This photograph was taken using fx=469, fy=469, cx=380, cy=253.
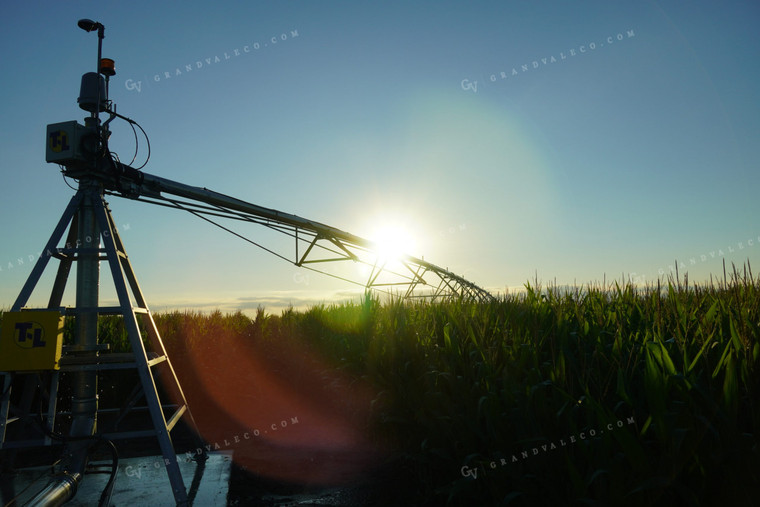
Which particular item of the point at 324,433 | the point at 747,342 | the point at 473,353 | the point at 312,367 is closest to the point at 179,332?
the point at 312,367

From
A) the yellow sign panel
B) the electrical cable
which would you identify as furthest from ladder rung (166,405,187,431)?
the yellow sign panel

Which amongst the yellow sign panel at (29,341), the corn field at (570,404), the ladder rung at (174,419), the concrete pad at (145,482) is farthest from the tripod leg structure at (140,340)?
the corn field at (570,404)

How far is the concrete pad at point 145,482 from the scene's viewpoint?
18.9 feet

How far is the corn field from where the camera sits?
3.22 metres

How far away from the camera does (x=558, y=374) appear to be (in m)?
4.41

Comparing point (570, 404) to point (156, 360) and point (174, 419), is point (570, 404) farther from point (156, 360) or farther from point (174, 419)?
point (156, 360)

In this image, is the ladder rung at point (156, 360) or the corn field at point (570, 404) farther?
the ladder rung at point (156, 360)

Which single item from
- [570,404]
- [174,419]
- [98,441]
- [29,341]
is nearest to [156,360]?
[174,419]

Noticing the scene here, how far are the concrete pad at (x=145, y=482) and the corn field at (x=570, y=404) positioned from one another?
234 cm

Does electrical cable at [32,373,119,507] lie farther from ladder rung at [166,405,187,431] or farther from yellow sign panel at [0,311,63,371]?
ladder rung at [166,405,187,431]

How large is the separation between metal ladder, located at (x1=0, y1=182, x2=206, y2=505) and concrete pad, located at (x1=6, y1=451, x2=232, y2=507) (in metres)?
0.29

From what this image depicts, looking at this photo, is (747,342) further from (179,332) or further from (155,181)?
(179,332)

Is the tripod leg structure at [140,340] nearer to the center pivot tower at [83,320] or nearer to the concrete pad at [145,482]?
the center pivot tower at [83,320]

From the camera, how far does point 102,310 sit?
639cm
